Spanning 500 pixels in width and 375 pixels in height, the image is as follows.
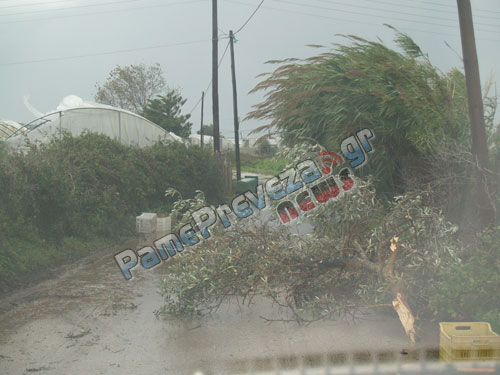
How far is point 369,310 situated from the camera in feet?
20.6

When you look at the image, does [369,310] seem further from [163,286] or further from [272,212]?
[163,286]

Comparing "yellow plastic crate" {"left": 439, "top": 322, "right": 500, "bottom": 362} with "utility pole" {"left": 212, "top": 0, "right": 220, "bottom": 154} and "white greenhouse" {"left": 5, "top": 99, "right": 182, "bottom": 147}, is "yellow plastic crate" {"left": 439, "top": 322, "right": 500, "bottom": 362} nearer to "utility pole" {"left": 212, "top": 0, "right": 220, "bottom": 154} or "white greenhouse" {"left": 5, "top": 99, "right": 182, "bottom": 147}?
"white greenhouse" {"left": 5, "top": 99, "right": 182, "bottom": 147}

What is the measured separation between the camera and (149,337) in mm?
5652

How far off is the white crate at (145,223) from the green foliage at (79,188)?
24 cm

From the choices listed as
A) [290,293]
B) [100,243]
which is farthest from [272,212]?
[100,243]

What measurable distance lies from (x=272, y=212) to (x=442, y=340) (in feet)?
9.88

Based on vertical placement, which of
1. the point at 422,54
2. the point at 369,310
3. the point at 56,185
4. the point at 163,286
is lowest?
the point at 369,310

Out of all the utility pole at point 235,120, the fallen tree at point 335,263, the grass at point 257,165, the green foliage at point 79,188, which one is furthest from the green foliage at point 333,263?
the grass at point 257,165

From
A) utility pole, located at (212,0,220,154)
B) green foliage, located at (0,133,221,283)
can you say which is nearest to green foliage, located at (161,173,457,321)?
green foliage, located at (0,133,221,283)

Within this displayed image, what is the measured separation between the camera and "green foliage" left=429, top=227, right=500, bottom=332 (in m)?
5.10

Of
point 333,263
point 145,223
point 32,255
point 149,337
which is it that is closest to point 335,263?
point 333,263

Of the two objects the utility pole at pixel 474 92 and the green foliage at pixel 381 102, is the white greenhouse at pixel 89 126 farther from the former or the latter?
the utility pole at pixel 474 92

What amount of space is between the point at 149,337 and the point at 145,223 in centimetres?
743

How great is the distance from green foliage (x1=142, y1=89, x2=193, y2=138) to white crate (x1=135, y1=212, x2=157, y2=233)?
34.8 m
